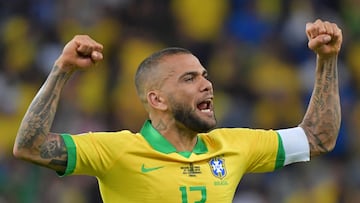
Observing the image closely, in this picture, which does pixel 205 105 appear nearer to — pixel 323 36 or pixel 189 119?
pixel 189 119

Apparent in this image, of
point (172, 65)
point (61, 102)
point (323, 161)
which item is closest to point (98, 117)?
point (61, 102)

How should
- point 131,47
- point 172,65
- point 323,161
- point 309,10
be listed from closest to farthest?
point 172,65 < point 323,161 < point 131,47 < point 309,10

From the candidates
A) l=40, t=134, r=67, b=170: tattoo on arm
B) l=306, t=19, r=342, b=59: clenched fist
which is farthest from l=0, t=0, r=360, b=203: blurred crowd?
l=306, t=19, r=342, b=59: clenched fist

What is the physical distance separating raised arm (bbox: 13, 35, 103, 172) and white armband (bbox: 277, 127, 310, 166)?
4.04ft

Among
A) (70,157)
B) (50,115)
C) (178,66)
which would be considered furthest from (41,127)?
(178,66)

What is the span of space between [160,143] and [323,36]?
39.5 inches

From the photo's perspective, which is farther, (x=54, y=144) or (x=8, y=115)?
(x=8, y=115)

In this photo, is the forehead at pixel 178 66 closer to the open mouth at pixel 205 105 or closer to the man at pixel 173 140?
the man at pixel 173 140

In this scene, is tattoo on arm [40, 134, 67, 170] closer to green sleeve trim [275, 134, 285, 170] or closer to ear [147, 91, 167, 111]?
ear [147, 91, 167, 111]

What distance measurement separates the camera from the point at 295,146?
562 cm

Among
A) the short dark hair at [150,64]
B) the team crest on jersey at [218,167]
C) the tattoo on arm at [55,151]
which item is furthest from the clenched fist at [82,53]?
the team crest on jersey at [218,167]

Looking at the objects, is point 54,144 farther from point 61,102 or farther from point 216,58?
point 216,58

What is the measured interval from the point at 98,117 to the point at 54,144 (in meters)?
4.86

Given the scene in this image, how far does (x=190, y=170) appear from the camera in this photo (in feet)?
17.2
